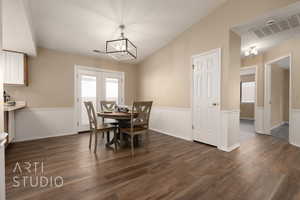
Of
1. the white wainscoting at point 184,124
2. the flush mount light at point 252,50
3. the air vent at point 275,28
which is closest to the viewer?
the air vent at point 275,28

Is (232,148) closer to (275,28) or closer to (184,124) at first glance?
(184,124)

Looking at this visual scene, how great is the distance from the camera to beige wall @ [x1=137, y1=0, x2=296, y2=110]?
2.55 metres

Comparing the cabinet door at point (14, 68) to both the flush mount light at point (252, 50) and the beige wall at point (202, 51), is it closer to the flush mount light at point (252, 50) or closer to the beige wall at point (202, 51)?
the beige wall at point (202, 51)

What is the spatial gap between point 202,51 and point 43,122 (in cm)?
450

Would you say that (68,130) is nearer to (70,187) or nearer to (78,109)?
(78,109)

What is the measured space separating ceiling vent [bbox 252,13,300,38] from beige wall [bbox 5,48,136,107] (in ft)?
14.7

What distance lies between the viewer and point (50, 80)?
12.2ft

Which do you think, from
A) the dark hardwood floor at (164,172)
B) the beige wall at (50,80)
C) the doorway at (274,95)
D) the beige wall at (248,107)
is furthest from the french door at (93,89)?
the beige wall at (248,107)

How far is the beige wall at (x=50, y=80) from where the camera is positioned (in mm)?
3457

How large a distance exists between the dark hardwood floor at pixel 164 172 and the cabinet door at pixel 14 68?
149 centimetres

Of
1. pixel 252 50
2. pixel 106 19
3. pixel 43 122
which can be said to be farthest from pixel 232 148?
pixel 43 122

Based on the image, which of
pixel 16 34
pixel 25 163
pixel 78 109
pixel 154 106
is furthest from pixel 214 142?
pixel 16 34

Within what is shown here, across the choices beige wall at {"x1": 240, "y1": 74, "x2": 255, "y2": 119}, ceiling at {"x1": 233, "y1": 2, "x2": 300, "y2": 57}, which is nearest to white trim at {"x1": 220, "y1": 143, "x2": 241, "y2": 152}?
ceiling at {"x1": 233, "y1": 2, "x2": 300, "y2": 57}

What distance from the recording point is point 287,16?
235cm
